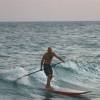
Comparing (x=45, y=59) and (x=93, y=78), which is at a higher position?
(x=45, y=59)

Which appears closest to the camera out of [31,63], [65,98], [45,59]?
[65,98]

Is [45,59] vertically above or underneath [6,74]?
above

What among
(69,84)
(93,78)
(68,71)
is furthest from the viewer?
(68,71)

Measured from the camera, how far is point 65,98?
15602 mm

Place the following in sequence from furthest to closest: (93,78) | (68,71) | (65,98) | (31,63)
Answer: (31,63) < (68,71) < (93,78) < (65,98)

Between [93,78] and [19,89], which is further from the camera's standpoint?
[93,78]

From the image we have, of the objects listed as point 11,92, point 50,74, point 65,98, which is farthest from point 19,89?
point 65,98

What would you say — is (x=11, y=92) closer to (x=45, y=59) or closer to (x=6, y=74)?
(x=45, y=59)

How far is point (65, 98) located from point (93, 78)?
533 centimetres

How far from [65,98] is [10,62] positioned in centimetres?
1258

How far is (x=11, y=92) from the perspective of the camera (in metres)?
17.1

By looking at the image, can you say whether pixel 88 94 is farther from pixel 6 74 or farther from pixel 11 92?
pixel 6 74

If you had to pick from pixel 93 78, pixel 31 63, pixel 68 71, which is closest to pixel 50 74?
pixel 93 78

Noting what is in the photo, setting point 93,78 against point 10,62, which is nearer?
point 93,78
